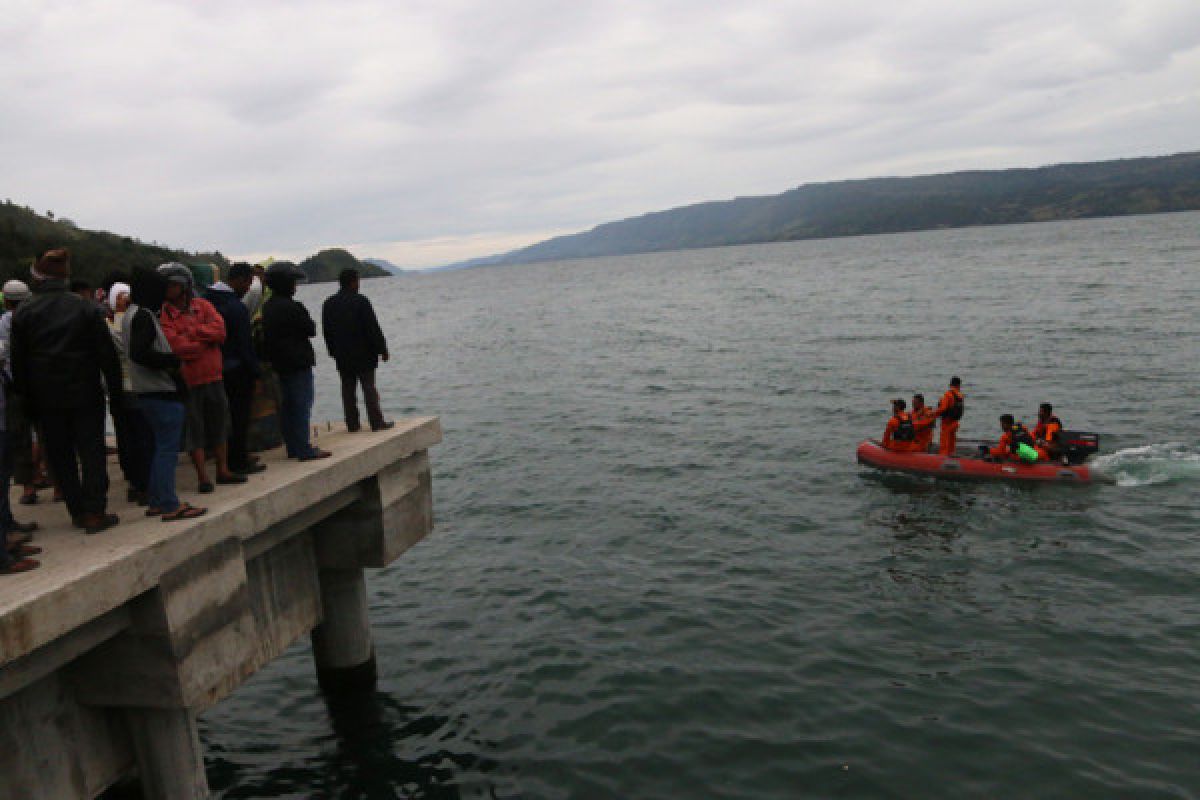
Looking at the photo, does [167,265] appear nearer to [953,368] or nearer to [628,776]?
[628,776]

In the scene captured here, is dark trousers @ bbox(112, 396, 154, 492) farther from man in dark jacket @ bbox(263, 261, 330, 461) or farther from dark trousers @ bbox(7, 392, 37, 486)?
dark trousers @ bbox(7, 392, 37, 486)

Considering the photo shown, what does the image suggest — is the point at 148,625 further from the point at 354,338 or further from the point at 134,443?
the point at 354,338

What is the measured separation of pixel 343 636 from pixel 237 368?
3.62 m

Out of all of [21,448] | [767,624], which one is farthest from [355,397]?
[767,624]

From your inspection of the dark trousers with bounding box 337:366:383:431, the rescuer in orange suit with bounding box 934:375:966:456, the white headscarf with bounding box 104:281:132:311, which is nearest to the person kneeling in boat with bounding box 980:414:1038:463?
the rescuer in orange suit with bounding box 934:375:966:456

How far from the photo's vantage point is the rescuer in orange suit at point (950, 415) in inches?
776

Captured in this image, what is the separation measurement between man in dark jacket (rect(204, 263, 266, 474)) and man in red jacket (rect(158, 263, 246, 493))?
1.48 ft

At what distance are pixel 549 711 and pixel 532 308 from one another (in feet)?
276

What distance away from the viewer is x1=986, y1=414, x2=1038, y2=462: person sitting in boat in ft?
61.1

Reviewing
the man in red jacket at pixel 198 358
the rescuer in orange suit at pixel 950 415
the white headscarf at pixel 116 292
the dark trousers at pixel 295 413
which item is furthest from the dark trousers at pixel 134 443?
the rescuer in orange suit at pixel 950 415

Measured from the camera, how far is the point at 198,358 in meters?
7.21

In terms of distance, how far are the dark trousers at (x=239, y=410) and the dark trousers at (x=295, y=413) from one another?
335mm

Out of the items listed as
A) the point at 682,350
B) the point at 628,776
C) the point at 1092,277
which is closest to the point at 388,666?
the point at 628,776

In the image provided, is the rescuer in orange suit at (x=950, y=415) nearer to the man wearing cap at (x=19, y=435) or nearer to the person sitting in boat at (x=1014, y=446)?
the person sitting in boat at (x=1014, y=446)
